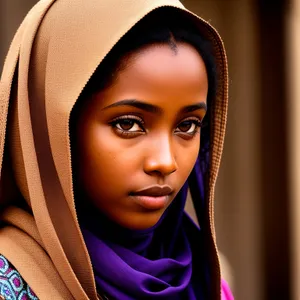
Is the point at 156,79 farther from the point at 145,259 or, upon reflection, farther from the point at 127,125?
the point at 145,259

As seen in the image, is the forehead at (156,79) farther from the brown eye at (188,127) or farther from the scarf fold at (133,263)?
the scarf fold at (133,263)

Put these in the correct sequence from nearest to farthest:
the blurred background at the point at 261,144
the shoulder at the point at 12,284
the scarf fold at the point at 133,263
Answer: the shoulder at the point at 12,284 → the scarf fold at the point at 133,263 → the blurred background at the point at 261,144

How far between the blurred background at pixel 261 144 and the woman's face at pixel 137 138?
3.43 meters

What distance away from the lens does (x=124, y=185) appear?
169 cm

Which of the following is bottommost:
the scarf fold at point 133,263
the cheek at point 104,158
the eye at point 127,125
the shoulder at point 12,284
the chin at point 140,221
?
the shoulder at point 12,284

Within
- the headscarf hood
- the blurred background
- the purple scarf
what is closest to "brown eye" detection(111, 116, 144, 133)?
the headscarf hood

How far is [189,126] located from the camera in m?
1.81

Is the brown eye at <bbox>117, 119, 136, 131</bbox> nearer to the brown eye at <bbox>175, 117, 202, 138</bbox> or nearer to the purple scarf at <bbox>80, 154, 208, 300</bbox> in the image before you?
the brown eye at <bbox>175, 117, 202, 138</bbox>

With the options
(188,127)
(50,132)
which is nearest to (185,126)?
(188,127)

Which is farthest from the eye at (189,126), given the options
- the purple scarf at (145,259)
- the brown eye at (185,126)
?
the purple scarf at (145,259)

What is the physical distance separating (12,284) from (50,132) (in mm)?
330

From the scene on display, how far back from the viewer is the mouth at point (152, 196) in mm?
1701

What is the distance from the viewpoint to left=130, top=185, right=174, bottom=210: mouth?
5.58 feet

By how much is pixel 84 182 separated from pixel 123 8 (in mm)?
387
